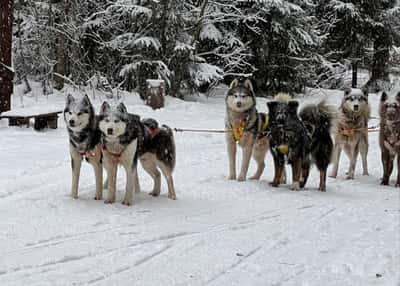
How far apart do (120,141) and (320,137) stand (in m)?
3.27

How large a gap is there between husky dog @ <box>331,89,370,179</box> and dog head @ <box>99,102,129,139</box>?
4.21 m

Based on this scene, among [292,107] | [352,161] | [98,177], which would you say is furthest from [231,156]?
[98,177]

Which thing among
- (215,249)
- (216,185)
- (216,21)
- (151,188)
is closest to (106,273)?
(215,249)

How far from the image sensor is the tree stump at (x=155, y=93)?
47.2ft

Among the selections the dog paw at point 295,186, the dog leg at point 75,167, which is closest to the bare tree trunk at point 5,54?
the dog leg at point 75,167

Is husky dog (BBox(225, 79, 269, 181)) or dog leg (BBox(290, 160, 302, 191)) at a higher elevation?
husky dog (BBox(225, 79, 269, 181))

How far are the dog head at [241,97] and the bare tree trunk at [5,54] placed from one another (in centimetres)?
639

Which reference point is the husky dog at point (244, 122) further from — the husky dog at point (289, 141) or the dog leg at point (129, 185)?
the dog leg at point (129, 185)

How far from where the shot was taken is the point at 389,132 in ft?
27.3

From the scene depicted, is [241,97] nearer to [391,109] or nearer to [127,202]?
[391,109]

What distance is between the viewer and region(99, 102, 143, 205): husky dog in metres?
5.72

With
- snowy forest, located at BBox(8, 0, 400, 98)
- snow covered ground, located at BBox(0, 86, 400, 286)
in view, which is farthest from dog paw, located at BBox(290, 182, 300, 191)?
snowy forest, located at BBox(8, 0, 400, 98)

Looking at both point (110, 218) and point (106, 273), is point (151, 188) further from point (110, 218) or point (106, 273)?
point (106, 273)

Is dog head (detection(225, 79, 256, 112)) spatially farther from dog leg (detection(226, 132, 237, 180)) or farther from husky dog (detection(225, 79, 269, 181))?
dog leg (detection(226, 132, 237, 180))
